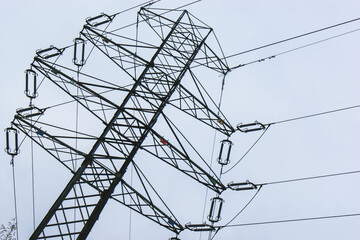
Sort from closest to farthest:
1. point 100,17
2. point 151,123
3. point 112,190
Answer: point 112,190
point 151,123
point 100,17

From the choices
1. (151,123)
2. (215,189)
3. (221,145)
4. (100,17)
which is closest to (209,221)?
(215,189)

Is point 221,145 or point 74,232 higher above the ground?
A: point 221,145

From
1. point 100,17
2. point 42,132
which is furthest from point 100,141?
point 100,17

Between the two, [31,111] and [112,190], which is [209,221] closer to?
[112,190]

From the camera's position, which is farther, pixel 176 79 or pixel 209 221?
pixel 176 79

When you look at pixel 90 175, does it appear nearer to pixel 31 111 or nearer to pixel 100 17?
pixel 31 111

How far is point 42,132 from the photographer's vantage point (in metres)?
11.0

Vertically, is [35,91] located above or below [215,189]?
above

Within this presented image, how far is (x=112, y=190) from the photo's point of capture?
10.6 metres

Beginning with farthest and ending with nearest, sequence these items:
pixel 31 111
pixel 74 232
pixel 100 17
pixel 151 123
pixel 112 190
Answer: pixel 100 17, pixel 31 111, pixel 151 123, pixel 112 190, pixel 74 232

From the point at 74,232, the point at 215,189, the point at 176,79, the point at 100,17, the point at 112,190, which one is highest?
the point at 100,17

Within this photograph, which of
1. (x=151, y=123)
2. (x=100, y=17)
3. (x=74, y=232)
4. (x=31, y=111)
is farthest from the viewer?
(x=100, y=17)

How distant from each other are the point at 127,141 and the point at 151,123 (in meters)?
0.96

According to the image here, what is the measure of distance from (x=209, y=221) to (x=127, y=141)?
330 centimetres
